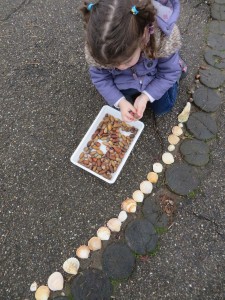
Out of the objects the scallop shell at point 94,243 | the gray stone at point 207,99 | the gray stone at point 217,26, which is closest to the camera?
the scallop shell at point 94,243

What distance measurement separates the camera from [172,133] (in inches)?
68.9

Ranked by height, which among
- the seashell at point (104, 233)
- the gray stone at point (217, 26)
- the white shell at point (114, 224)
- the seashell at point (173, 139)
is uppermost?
the gray stone at point (217, 26)

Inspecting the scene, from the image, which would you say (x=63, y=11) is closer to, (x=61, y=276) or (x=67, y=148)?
(x=67, y=148)

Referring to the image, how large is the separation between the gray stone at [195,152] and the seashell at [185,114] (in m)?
0.13

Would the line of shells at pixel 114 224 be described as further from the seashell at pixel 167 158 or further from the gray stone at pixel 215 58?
the gray stone at pixel 215 58

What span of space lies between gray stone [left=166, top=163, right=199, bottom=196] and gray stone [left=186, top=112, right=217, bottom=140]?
20 centimetres

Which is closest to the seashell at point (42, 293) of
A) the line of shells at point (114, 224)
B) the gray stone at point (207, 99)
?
the line of shells at point (114, 224)

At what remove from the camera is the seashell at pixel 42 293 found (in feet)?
4.46

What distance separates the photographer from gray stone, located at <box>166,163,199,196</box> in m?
1.58

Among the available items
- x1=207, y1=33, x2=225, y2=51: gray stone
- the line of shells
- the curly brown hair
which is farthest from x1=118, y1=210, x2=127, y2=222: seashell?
x1=207, y1=33, x2=225, y2=51: gray stone

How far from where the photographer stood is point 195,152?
5.52ft

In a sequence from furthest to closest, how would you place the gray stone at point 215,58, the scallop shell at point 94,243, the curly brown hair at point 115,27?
the gray stone at point 215,58 < the scallop shell at point 94,243 < the curly brown hair at point 115,27

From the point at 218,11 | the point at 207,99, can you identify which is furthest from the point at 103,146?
the point at 218,11

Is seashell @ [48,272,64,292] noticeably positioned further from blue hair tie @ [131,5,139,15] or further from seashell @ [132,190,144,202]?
blue hair tie @ [131,5,139,15]
